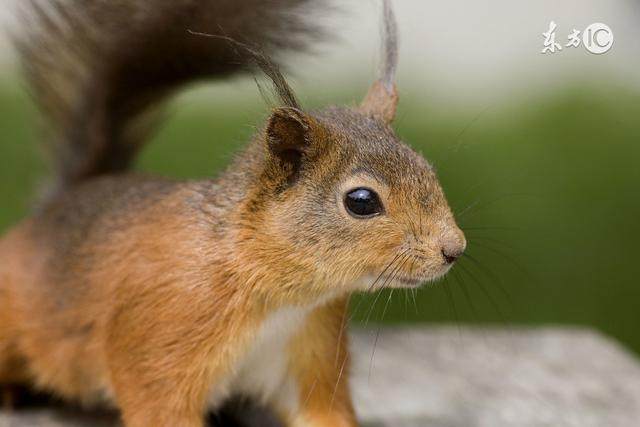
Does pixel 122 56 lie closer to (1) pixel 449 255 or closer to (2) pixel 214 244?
(2) pixel 214 244

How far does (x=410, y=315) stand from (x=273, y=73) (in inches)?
65.2

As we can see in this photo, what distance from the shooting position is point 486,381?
215cm

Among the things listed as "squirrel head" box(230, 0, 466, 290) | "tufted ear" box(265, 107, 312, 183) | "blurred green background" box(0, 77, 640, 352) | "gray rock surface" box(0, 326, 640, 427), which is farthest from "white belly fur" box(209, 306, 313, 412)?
"blurred green background" box(0, 77, 640, 352)

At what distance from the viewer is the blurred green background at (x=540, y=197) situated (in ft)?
8.59

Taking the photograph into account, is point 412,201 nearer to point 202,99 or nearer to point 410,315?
point 410,315

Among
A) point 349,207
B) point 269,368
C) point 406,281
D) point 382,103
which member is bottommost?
point 269,368

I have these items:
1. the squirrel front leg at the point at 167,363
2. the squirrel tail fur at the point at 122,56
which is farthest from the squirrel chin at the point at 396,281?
the squirrel tail fur at the point at 122,56

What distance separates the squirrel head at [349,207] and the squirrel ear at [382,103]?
0.47 ft

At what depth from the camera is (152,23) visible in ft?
5.68

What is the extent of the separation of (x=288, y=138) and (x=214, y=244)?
0.22 metres

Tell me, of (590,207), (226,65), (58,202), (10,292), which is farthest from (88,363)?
Answer: (590,207)

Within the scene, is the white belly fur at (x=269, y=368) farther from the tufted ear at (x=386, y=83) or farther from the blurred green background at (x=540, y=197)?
the blurred green background at (x=540, y=197)

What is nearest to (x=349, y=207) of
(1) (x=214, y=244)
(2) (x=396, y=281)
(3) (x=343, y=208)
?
(3) (x=343, y=208)

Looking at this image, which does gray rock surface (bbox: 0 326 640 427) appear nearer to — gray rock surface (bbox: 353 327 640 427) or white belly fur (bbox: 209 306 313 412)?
gray rock surface (bbox: 353 327 640 427)
